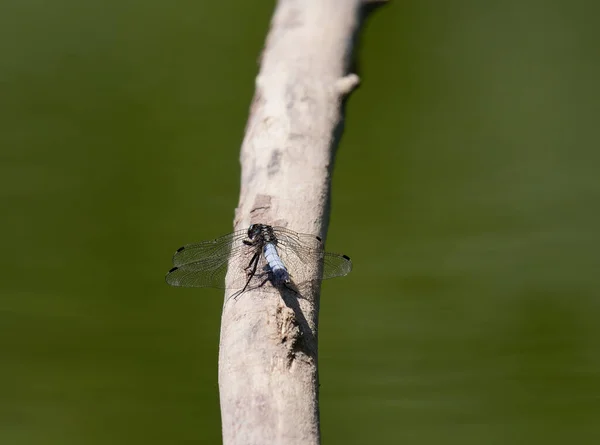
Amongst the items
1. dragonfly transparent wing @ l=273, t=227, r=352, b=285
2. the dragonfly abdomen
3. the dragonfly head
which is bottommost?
the dragonfly abdomen

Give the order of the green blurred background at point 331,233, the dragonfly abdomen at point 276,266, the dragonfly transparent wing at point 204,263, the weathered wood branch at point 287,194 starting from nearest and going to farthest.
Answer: the weathered wood branch at point 287,194 < the dragonfly abdomen at point 276,266 < the dragonfly transparent wing at point 204,263 < the green blurred background at point 331,233

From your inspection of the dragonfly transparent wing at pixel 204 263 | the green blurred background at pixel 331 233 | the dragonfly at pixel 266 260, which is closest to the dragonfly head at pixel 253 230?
the dragonfly at pixel 266 260

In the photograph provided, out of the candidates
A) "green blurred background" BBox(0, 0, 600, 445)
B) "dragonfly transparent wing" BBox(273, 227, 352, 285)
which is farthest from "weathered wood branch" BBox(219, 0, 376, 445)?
"green blurred background" BBox(0, 0, 600, 445)

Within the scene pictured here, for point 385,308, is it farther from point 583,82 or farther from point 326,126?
point 583,82

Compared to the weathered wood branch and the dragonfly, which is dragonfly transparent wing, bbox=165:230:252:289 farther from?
the weathered wood branch

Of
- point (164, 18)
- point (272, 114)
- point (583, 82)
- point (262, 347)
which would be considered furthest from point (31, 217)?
point (583, 82)

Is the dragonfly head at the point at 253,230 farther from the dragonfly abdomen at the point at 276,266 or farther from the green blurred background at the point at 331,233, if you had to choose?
the green blurred background at the point at 331,233
